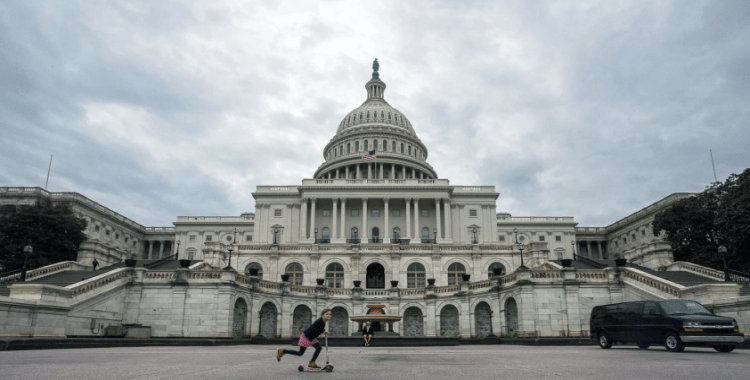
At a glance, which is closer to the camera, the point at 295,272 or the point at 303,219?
the point at 295,272

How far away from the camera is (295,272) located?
5331 cm

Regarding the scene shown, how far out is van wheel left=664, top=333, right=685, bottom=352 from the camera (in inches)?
646

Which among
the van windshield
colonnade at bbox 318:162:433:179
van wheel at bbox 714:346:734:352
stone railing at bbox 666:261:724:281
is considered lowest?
van wheel at bbox 714:346:734:352

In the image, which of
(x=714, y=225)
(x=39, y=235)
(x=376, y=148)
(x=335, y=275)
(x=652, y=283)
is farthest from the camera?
(x=376, y=148)

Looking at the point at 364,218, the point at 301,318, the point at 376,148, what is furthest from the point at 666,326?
the point at 376,148

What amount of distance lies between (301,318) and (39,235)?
33.2 metres

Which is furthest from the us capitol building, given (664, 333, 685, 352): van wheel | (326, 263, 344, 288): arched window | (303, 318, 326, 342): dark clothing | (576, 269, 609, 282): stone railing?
(303, 318, 326, 342): dark clothing

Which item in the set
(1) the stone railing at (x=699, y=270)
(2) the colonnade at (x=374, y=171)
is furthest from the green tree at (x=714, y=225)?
(2) the colonnade at (x=374, y=171)

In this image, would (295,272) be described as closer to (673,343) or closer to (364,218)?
(364,218)

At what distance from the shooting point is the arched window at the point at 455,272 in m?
53.2

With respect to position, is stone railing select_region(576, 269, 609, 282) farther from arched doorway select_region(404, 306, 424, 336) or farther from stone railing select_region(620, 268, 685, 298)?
arched doorway select_region(404, 306, 424, 336)

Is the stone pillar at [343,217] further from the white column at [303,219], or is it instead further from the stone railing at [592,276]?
the stone railing at [592,276]

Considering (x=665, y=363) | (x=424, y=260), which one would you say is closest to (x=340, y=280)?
(x=424, y=260)

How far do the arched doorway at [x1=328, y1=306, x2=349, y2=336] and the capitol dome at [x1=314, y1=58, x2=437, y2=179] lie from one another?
51.6 meters
